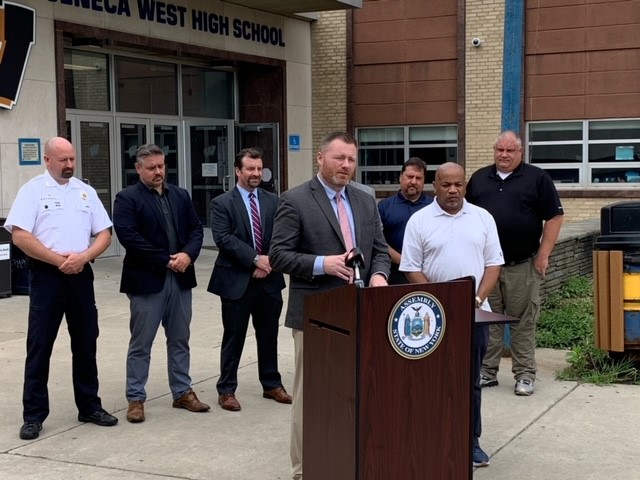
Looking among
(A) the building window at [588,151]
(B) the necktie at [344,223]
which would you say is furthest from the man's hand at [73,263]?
(A) the building window at [588,151]

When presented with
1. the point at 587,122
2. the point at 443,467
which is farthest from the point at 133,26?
the point at 443,467

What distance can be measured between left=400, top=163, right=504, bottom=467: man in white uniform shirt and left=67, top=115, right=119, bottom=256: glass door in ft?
34.3

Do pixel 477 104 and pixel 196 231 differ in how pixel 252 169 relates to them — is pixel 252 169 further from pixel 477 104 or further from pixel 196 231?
pixel 477 104

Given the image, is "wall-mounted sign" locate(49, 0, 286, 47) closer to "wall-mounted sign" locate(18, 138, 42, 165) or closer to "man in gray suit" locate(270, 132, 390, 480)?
"wall-mounted sign" locate(18, 138, 42, 165)

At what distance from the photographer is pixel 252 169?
265 inches

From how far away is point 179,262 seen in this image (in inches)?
251

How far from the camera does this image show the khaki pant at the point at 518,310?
7.06 meters

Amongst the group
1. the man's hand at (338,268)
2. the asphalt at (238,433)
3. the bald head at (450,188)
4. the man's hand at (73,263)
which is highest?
the bald head at (450,188)

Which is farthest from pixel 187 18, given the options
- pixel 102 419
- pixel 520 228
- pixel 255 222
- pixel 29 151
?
pixel 102 419

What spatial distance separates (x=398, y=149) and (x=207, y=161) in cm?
439

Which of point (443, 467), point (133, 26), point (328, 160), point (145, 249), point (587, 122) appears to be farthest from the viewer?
point (587, 122)

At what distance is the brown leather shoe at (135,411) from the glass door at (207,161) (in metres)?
11.5

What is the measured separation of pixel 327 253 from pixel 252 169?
2.10m

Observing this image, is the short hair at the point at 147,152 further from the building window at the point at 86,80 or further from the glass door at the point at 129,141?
the glass door at the point at 129,141
